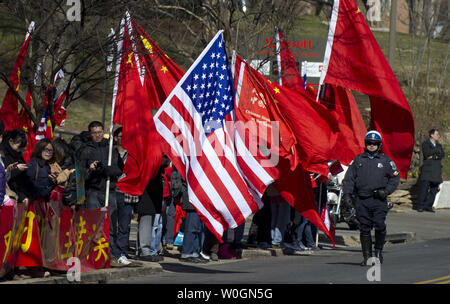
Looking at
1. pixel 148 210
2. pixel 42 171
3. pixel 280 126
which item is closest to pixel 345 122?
pixel 280 126

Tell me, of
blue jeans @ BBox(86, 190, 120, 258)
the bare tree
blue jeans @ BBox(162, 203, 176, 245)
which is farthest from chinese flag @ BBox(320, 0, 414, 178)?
blue jeans @ BBox(86, 190, 120, 258)

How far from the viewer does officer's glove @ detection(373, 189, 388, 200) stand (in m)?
14.0

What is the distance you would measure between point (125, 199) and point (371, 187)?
3470mm

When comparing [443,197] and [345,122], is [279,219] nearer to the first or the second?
[345,122]

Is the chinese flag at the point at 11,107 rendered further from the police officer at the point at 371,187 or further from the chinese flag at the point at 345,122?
the chinese flag at the point at 345,122

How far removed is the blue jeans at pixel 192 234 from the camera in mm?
14289

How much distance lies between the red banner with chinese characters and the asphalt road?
63 cm

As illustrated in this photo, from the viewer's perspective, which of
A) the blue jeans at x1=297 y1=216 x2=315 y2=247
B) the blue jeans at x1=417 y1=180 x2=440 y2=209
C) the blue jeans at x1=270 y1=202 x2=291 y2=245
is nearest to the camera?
the blue jeans at x1=270 y1=202 x2=291 y2=245

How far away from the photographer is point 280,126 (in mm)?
13945

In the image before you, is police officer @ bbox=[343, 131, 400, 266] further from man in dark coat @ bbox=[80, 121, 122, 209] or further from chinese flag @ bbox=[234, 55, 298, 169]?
man in dark coat @ bbox=[80, 121, 122, 209]

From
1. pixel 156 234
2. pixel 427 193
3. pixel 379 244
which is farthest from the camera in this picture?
pixel 427 193

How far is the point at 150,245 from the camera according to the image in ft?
46.9
